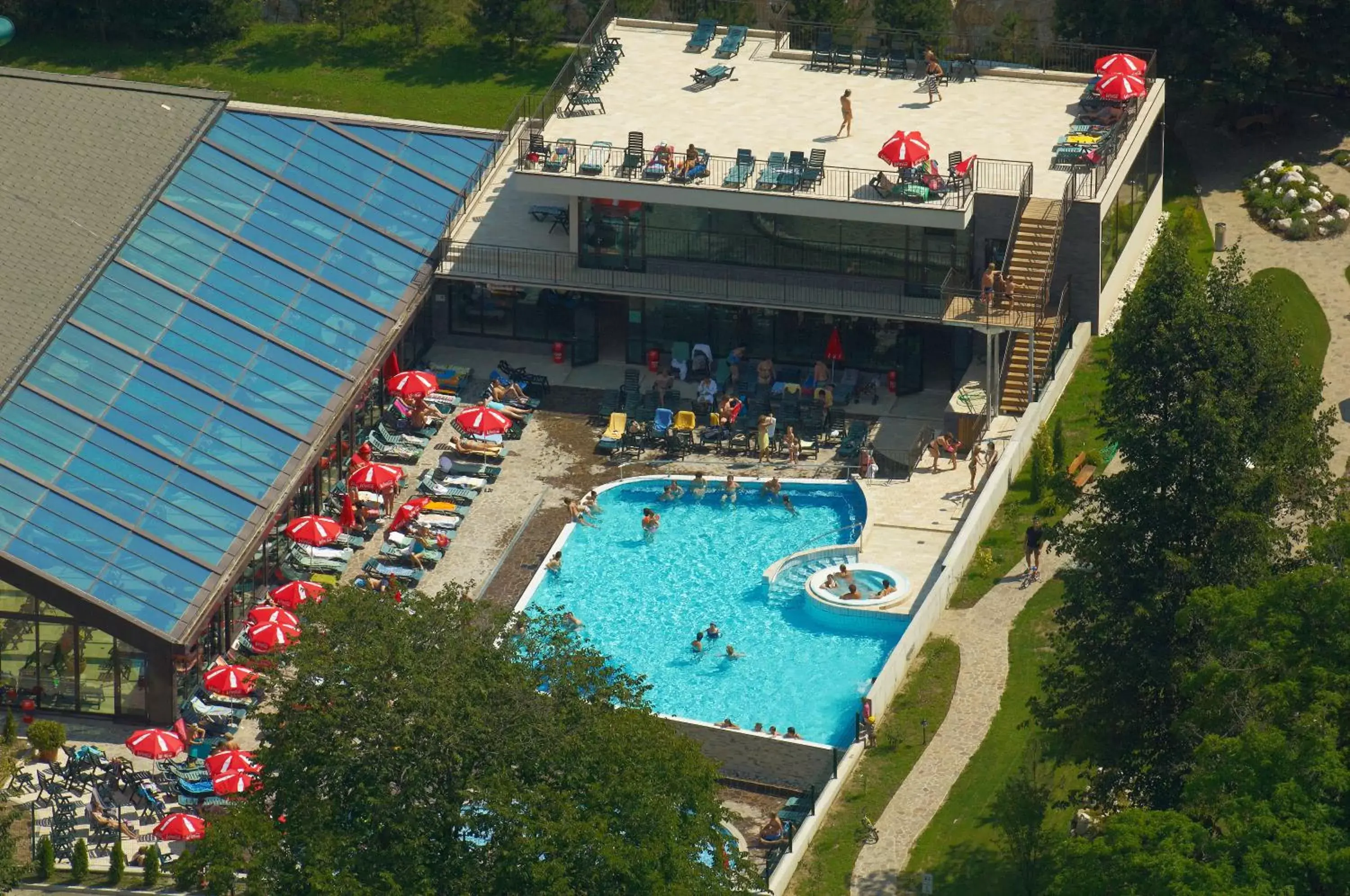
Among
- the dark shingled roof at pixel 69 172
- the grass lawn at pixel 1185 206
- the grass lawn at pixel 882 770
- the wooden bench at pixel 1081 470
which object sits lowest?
the grass lawn at pixel 882 770

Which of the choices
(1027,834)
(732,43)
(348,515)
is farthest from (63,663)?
(732,43)

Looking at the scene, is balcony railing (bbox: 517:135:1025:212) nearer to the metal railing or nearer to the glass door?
the metal railing

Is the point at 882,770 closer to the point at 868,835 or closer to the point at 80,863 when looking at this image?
the point at 868,835

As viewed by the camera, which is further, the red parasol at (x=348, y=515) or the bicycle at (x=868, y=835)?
the red parasol at (x=348, y=515)

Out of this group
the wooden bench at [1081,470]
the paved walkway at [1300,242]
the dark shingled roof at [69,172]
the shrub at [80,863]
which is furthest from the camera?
the paved walkway at [1300,242]

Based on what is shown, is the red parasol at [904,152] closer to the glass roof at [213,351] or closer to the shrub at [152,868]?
the glass roof at [213,351]

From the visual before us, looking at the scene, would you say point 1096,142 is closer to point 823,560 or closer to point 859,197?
point 859,197

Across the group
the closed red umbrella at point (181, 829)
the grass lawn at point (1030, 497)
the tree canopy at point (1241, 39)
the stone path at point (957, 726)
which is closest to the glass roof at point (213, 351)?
the closed red umbrella at point (181, 829)

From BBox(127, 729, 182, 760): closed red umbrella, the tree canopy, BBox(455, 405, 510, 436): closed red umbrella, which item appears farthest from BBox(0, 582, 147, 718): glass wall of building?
the tree canopy

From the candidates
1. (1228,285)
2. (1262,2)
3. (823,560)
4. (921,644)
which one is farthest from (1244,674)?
(1262,2)
